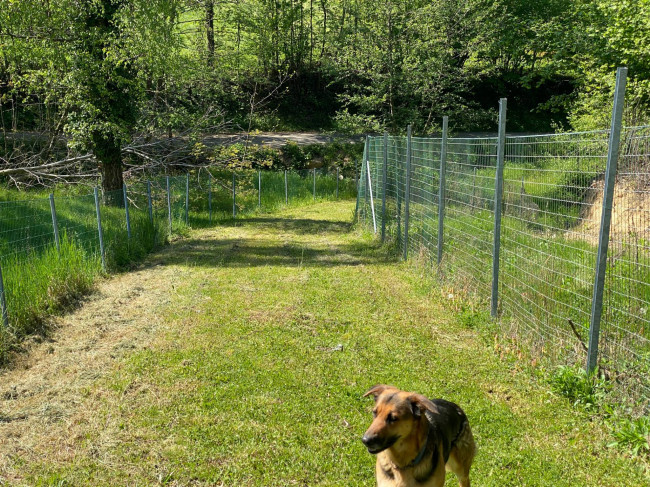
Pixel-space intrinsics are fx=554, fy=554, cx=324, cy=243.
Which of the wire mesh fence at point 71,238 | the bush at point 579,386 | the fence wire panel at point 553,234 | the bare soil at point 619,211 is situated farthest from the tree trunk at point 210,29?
the bush at point 579,386

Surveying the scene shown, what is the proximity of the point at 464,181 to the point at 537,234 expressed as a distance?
6.57 ft

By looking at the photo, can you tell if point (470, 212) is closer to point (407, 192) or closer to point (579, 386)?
point (407, 192)

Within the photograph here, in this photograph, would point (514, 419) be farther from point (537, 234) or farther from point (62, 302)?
point (62, 302)

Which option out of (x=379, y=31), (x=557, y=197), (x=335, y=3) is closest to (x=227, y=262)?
(x=557, y=197)

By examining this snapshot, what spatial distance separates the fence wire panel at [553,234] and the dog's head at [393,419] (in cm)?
226

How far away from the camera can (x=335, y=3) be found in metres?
37.4

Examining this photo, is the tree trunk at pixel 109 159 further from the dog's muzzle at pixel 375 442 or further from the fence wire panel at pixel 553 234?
the dog's muzzle at pixel 375 442

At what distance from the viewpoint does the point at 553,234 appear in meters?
4.87

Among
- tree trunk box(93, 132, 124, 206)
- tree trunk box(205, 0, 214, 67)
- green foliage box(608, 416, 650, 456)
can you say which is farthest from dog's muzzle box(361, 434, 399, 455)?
tree trunk box(205, 0, 214, 67)

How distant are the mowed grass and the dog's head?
1.12 meters

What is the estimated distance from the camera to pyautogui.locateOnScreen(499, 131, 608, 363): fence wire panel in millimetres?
4531

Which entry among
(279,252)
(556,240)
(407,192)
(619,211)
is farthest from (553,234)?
(279,252)

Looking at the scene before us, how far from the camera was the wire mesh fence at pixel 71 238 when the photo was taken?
6453mm

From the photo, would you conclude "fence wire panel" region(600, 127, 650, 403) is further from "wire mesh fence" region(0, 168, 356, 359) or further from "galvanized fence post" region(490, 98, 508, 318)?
"wire mesh fence" region(0, 168, 356, 359)
